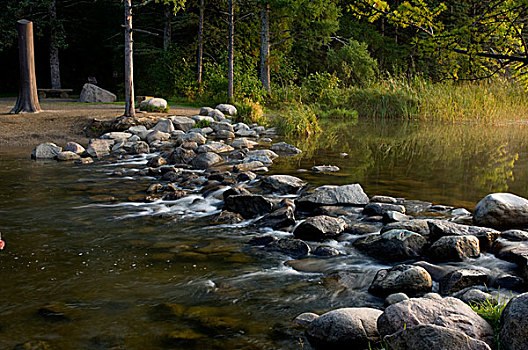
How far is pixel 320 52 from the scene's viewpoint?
29.5 m

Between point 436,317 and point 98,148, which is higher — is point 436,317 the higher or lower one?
the higher one

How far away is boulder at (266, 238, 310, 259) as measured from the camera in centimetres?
449

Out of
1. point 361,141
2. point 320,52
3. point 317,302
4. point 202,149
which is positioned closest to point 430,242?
point 317,302

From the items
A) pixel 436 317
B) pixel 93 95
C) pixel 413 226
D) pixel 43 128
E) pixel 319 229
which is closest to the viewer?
pixel 436 317

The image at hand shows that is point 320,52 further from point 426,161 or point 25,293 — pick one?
point 25,293

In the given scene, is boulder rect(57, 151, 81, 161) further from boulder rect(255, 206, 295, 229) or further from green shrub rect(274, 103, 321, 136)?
boulder rect(255, 206, 295, 229)

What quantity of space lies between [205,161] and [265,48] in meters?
14.4

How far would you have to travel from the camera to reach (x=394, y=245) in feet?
14.3

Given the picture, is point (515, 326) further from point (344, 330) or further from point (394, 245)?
point (394, 245)

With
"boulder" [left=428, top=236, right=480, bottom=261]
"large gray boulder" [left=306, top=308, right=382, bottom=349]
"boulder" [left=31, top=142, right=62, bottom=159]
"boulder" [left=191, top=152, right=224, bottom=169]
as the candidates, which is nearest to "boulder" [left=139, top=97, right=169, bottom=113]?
"boulder" [left=31, top=142, right=62, bottom=159]

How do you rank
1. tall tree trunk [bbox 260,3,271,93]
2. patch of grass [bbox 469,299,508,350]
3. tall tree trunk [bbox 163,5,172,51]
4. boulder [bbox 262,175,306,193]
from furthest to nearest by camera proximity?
1. tall tree trunk [bbox 163,5,172,51]
2. tall tree trunk [bbox 260,3,271,93]
3. boulder [bbox 262,175,306,193]
4. patch of grass [bbox 469,299,508,350]

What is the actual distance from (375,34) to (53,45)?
60.4 ft

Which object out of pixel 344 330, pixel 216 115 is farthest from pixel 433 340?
pixel 216 115

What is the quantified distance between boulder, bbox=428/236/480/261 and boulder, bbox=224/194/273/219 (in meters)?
2.05
